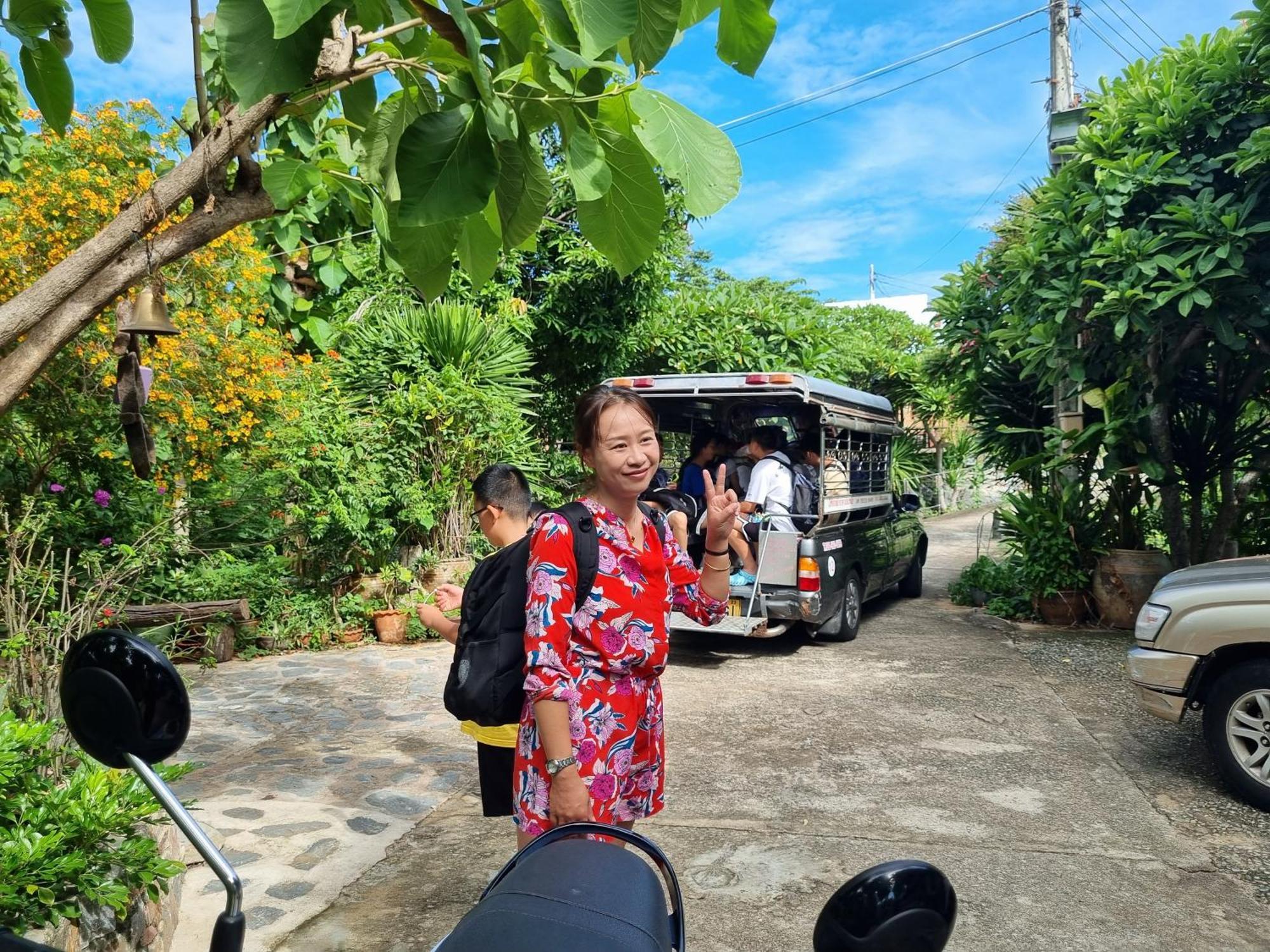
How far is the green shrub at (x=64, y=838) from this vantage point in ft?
7.78

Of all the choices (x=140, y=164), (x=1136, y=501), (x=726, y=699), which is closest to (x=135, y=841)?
(x=726, y=699)

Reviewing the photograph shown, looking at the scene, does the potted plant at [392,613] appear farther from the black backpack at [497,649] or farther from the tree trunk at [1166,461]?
the tree trunk at [1166,461]

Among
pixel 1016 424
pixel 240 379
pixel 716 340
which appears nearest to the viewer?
pixel 240 379

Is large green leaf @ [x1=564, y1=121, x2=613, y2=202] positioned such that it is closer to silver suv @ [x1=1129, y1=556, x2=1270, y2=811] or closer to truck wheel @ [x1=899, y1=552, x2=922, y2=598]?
silver suv @ [x1=1129, y1=556, x2=1270, y2=811]

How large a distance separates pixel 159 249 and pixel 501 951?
6.81 ft

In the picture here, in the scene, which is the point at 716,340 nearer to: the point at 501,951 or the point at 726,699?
the point at 726,699

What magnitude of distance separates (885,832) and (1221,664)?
6.62ft

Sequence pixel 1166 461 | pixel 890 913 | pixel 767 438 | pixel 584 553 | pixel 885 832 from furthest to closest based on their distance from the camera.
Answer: pixel 1166 461, pixel 767 438, pixel 885 832, pixel 584 553, pixel 890 913

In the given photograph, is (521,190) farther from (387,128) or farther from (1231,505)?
(1231,505)

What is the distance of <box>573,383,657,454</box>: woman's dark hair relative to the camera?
2451 millimetres

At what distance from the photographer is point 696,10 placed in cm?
155

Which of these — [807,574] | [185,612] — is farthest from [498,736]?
[185,612]

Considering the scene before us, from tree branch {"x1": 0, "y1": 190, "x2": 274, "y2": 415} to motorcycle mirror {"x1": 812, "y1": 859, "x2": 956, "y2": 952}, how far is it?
2127 mm

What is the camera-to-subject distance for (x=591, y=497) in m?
2.52
